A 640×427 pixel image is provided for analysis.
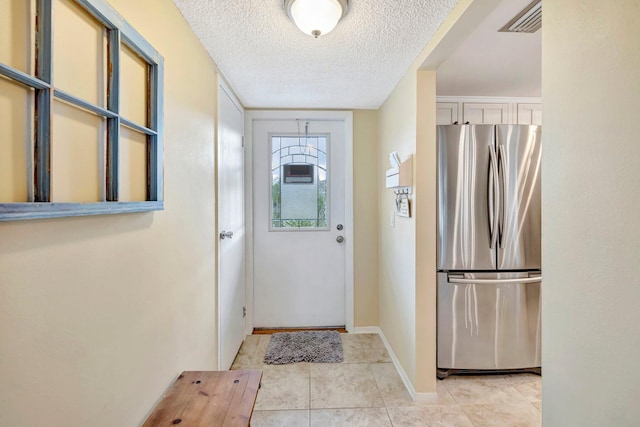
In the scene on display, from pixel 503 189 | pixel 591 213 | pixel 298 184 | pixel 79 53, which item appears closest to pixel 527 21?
pixel 503 189

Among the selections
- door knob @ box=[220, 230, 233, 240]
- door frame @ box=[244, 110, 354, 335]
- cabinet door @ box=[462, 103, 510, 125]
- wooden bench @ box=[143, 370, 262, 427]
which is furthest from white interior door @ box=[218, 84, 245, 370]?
cabinet door @ box=[462, 103, 510, 125]

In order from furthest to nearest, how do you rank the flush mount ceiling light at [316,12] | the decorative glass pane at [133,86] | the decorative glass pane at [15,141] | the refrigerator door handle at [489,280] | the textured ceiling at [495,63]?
the refrigerator door handle at [489,280] → the textured ceiling at [495,63] → the flush mount ceiling light at [316,12] → the decorative glass pane at [133,86] → the decorative glass pane at [15,141]

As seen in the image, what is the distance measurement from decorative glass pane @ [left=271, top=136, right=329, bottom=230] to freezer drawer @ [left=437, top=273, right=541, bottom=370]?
4.45ft

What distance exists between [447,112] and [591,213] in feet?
7.15

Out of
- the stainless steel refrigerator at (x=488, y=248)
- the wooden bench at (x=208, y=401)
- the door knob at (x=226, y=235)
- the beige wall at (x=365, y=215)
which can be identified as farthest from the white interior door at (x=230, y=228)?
the stainless steel refrigerator at (x=488, y=248)

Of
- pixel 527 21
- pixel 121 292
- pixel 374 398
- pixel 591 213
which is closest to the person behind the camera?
pixel 591 213

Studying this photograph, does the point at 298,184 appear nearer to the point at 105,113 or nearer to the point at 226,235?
the point at 226,235

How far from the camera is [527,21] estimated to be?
153 centimetres

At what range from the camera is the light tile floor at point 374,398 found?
5.85 ft

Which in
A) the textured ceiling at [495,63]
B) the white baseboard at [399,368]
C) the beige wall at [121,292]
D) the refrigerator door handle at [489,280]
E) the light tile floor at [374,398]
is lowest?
the light tile floor at [374,398]

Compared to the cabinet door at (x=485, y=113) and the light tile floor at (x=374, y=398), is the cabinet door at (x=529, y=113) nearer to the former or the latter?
the cabinet door at (x=485, y=113)

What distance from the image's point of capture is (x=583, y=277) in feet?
2.51

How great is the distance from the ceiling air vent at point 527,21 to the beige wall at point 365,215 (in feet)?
4.59

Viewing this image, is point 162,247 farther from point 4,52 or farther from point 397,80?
point 397,80
